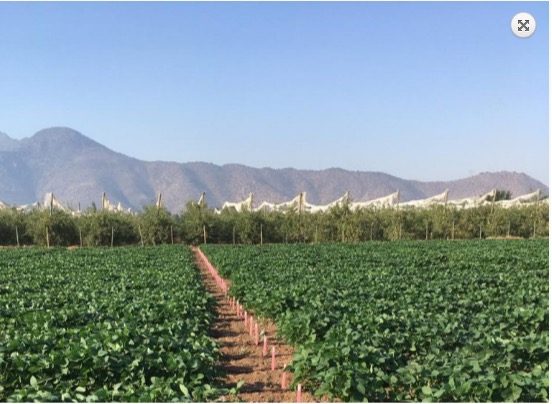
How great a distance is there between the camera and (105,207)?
41219 mm

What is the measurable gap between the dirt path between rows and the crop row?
519 millimetres

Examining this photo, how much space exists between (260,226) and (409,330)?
32.7 meters

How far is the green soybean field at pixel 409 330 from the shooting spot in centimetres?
561

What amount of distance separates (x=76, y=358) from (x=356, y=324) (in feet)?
13.0

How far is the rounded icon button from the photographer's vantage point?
5.71 meters

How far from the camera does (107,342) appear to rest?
6.71 meters

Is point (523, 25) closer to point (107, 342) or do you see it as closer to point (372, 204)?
point (107, 342)

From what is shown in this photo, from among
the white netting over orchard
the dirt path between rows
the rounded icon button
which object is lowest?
the dirt path between rows

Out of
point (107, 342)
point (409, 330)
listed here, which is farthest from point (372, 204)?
point (107, 342)

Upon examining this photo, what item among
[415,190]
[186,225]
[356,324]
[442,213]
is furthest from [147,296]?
[415,190]

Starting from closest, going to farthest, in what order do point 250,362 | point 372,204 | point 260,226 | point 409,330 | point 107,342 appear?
1. point 107,342
2. point 409,330
3. point 250,362
4. point 260,226
5. point 372,204

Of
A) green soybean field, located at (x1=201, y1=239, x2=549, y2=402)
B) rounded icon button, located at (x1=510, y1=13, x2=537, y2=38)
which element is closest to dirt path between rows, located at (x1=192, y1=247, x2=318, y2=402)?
green soybean field, located at (x1=201, y1=239, x2=549, y2=402)

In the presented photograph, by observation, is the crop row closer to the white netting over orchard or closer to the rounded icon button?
the rounded icon button

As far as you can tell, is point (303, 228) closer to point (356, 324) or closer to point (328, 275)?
point (328, 275)
